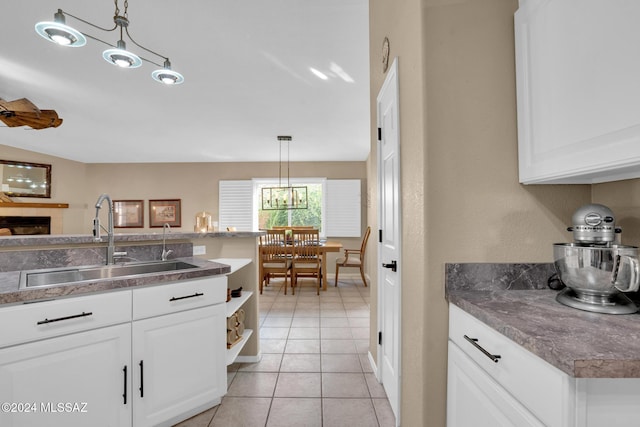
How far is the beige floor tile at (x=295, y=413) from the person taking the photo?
64.5 inches

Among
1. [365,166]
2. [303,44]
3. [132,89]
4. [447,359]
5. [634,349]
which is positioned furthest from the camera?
[365,166]

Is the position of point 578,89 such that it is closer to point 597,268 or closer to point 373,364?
point 597,268

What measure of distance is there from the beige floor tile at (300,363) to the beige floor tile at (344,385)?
0.49ft

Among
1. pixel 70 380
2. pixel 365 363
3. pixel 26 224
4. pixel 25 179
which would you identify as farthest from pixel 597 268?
pixel 25 179

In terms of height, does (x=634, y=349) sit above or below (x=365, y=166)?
below

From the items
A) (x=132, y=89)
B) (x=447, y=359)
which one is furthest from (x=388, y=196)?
(x=132, y=89)

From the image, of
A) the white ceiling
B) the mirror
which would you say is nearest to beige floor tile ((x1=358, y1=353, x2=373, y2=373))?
the white ceiling

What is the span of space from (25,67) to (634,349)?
4.27 metres

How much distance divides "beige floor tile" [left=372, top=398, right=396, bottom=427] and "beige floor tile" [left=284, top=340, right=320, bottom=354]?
82cm

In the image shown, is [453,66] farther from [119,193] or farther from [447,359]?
[119,193]

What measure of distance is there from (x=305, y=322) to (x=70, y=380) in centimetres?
227

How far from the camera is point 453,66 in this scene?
117cm

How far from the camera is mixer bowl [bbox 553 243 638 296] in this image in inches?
33.3

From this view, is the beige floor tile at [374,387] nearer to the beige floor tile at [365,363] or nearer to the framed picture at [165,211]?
the beige floor tile at [365,363]
